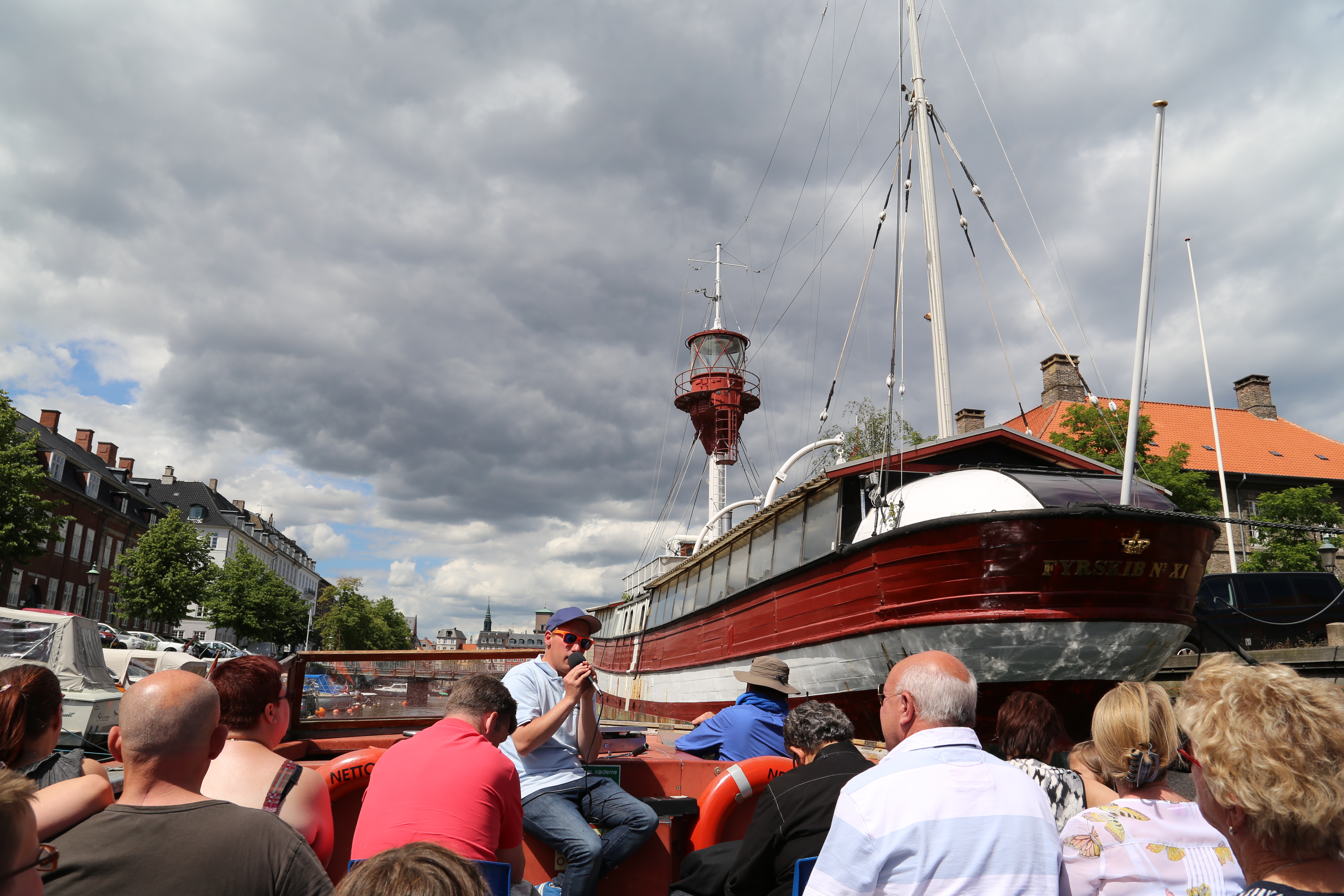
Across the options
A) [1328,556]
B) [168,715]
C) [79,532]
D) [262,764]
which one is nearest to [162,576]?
[79,532]

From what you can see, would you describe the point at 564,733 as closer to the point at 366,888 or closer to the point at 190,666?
the point at 366,888

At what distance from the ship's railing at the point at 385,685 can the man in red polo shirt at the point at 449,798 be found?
2392 millimetres

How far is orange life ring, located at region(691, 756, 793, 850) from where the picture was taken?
13.2ft

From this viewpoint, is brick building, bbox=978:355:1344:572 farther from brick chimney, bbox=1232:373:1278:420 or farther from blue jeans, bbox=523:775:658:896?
blue jeans, bbox=523:775:658:896

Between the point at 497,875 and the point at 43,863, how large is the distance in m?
1.49

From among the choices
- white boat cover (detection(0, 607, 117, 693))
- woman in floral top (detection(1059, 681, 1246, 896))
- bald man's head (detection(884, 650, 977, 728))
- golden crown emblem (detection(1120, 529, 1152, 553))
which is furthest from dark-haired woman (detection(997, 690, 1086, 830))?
white boat cover (detection(0, 607, 117, 693))

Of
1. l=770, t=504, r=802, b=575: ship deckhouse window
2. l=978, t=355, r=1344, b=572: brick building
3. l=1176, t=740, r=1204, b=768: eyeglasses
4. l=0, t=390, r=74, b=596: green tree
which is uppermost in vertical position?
l=978, t=355, r=1344, b=572: brick building

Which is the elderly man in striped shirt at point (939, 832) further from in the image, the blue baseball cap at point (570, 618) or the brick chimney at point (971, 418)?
the brick chimney at point (971, 418)

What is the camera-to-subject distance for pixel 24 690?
2982 mm

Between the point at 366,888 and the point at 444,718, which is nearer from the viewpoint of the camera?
the point at 366,888

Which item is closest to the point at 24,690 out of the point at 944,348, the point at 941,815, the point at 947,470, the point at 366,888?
the point at 366,888

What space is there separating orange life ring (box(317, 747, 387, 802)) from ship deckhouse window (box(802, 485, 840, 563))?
7.21 meters

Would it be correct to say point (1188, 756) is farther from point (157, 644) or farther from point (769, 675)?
point (157, 644)

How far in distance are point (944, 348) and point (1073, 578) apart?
5.69 meters
